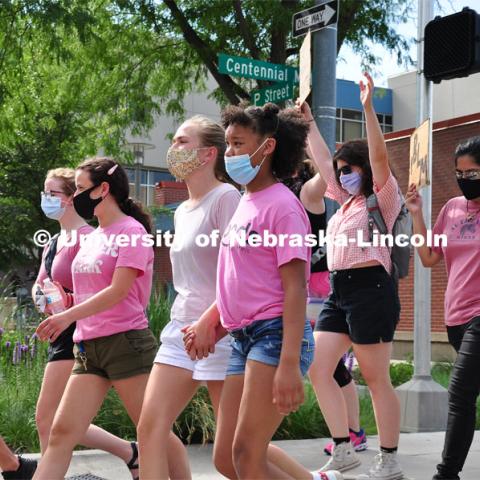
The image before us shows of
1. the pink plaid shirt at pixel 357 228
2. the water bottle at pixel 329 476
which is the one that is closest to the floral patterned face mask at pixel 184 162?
the pink plaid shirt at pixel 357 228

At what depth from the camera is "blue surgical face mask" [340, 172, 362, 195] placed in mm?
5605

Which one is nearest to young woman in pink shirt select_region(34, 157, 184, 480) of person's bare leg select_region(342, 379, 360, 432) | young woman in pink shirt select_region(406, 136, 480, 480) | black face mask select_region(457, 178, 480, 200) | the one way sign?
young woman in pink shirt select_region(406, 136, 480, 480)

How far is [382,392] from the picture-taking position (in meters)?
5.50

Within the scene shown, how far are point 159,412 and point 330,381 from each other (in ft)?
6.22

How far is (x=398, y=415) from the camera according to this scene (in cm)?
553

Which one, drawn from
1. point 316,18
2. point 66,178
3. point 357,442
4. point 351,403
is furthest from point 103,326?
point 316,18

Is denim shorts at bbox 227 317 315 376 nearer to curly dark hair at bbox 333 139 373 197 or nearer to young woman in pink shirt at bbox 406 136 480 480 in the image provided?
young woman in pink shirt at bbox 406 136 480 480

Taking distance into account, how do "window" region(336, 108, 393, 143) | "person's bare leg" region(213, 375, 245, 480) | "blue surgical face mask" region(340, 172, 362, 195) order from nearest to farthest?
"person's bare leg" region(213, 375, 245, 480), "blue surgical face mask" region(340, 172, 362, 195), "window" region(336, 108, 393, 143)

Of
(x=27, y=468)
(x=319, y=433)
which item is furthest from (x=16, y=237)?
(x=27, y=468)

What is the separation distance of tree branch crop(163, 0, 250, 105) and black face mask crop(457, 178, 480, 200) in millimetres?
10052

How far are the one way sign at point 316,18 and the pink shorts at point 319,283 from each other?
281 cm

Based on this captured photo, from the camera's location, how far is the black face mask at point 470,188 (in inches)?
204

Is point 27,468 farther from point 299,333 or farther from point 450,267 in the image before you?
point 450,267

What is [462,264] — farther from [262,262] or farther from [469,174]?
[262,262]
